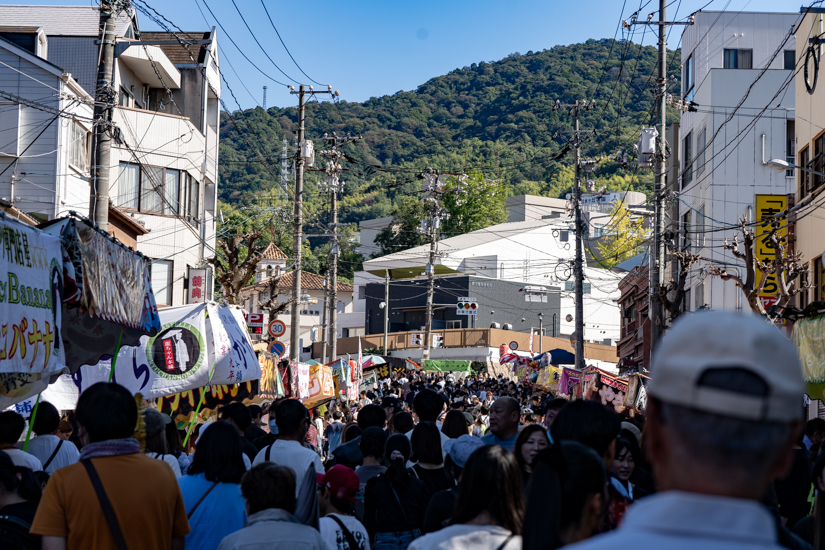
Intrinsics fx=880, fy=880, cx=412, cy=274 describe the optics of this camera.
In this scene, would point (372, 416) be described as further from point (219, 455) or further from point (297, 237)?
point (297, 237)

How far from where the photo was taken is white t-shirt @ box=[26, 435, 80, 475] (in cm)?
693

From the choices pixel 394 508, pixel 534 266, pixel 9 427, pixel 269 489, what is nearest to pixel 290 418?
pixel 394 508

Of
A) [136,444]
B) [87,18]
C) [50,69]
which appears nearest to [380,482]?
[136,444]

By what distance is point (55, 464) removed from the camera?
6.98 m

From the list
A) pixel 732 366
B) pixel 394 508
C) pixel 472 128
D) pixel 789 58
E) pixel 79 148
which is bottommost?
pixel 394 508

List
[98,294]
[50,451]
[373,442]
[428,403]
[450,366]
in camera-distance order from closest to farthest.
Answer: [50,451] < [373,442] < [98,294] < [428,403] < [450,366]

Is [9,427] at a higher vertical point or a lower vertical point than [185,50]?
lower

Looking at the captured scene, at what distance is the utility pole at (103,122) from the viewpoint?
12.7 m

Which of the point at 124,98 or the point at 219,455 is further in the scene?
the point at 124,98

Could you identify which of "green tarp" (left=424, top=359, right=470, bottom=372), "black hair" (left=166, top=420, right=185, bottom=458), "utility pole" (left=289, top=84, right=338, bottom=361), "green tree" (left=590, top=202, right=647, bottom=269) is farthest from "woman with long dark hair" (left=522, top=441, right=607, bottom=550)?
"green tree" (left=590, top=202, right=647, bottom=269)

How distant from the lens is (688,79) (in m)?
38.2

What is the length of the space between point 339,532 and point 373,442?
6.00 feet

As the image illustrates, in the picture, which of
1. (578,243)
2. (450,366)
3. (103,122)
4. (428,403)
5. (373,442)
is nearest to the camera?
(373,442)

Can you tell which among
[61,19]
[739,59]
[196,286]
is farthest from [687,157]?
[61,19]
